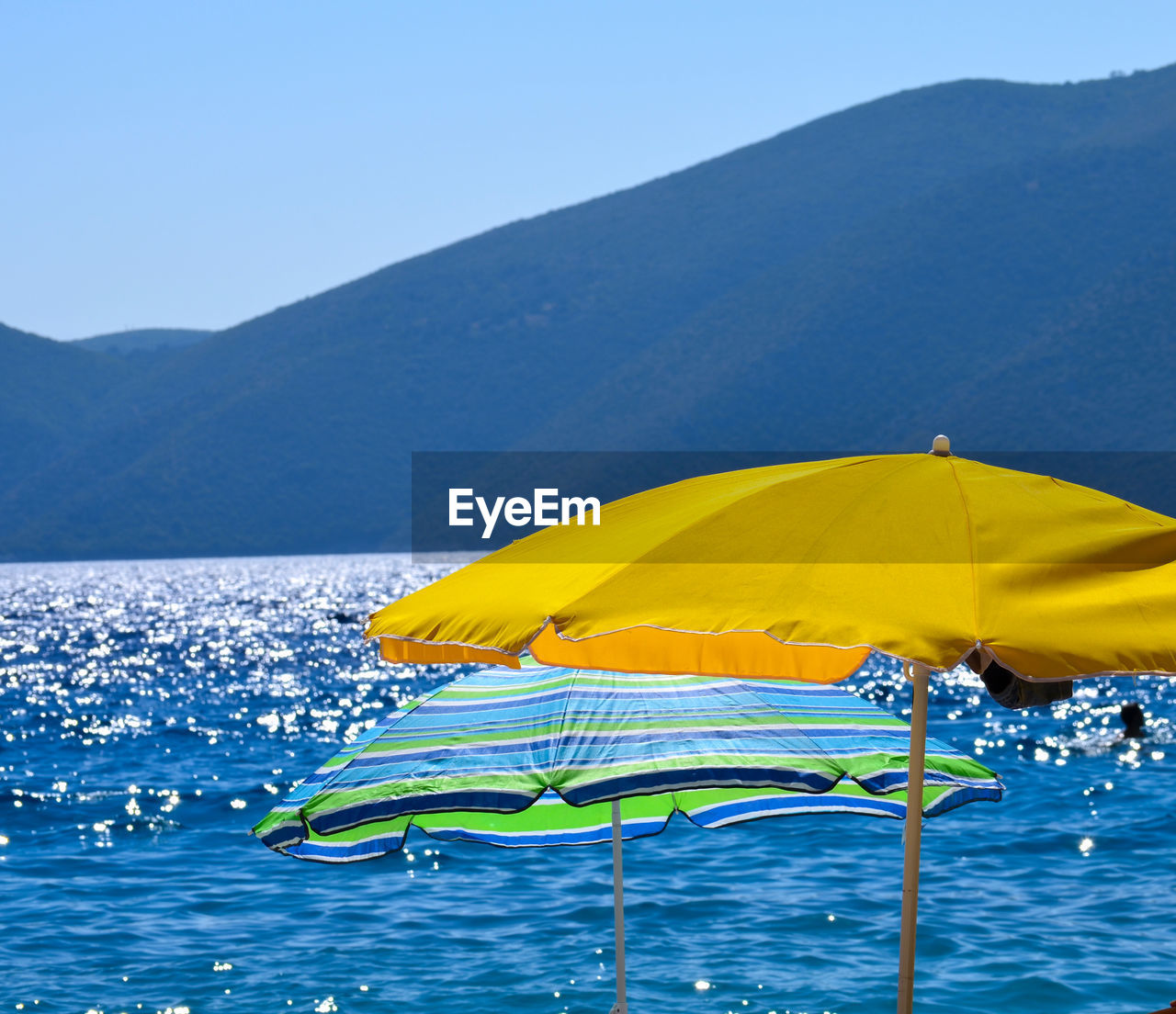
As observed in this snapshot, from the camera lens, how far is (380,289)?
187625 mm

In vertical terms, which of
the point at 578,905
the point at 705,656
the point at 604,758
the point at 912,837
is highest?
the point at 705,656

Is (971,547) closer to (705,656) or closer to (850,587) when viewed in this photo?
(850,587)

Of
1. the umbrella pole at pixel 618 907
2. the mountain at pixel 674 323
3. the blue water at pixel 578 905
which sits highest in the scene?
the mountain at pixel 674 323

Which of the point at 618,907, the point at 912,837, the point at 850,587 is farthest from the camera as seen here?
the point at 618,907

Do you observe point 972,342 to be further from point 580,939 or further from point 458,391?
point 580,939

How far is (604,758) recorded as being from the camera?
172 inches

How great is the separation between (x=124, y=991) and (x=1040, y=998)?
21.2 ft

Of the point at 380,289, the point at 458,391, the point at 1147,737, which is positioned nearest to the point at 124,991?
the point at 1147,737

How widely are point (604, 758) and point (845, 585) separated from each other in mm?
1249

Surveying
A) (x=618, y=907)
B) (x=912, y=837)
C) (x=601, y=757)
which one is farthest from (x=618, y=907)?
(x=912, y=837)

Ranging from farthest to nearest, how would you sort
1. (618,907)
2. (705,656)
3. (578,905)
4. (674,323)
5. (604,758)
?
(674,323) < (578,905) < (618,907) < (604,758) < (705,656)

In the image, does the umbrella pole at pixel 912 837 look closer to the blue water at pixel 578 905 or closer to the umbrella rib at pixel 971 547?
the umbrella rib at pixel 971 547

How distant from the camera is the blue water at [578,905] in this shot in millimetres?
9719

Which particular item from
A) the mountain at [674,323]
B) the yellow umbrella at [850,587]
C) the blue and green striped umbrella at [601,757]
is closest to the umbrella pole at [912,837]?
the yellow umbrella at [850,587]
